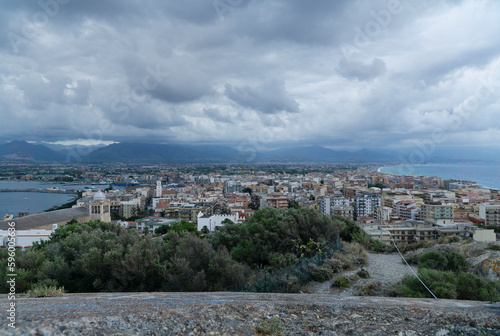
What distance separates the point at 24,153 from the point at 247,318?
166355 mm

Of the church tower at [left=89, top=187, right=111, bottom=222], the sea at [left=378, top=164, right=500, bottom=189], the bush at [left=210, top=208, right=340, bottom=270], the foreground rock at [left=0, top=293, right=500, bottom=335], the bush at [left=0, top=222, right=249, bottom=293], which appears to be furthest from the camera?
the sea at [left=378, top=164, right=500, bottom=189]

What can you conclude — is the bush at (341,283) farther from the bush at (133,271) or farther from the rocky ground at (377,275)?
the bush at (133,271)

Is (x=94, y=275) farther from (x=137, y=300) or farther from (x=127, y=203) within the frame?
(x=127, y=203)

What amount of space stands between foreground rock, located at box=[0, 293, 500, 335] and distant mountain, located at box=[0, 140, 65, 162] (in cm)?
16234

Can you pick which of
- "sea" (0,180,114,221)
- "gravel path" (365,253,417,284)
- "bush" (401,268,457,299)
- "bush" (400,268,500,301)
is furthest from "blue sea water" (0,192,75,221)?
"bush" (400,268,500,301)

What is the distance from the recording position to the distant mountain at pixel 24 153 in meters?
140

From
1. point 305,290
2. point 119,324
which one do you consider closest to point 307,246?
point 305,290

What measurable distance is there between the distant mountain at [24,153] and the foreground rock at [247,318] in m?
162

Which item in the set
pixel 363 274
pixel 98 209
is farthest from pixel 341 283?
pixel 98 209

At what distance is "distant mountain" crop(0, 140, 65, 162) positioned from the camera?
140 m

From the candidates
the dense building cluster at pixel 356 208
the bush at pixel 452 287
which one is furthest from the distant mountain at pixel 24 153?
the bush at pixel 452 287

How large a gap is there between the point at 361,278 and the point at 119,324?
22.9ft

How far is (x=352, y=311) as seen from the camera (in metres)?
3.87

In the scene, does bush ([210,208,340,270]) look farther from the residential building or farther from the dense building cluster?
the residential building
